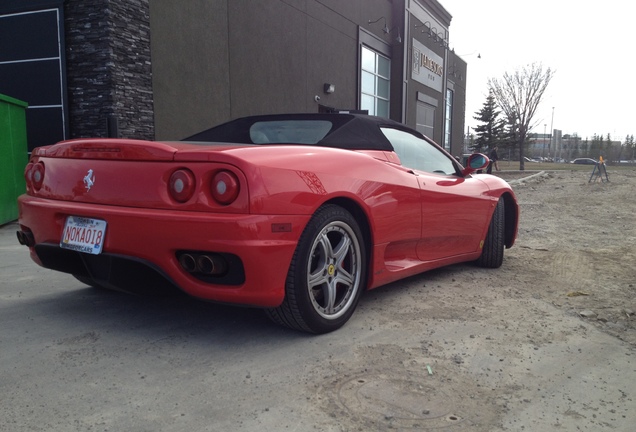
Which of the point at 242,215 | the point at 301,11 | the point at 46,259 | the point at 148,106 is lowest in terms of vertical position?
the point at 46,259

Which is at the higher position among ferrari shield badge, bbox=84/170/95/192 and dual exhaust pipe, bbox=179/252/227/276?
ferrari shield badge, bbox=84/170/95/192

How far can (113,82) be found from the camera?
8688 mm

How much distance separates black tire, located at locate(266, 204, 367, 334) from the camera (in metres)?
2.63

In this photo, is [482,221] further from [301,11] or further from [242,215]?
[301,11]

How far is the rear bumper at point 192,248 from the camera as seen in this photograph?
94.2 inches

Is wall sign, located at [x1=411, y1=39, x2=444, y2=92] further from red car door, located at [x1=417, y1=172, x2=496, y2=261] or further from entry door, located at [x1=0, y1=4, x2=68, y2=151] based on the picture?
red car door, located at [x1=417, y1=172, x2=496, y2=261]

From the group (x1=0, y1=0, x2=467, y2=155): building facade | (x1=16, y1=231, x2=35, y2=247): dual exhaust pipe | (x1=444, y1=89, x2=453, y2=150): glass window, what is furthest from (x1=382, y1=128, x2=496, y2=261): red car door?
(x1=444, y1=89, x2=453, y2=150): glass window

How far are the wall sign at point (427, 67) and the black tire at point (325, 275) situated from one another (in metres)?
21.5

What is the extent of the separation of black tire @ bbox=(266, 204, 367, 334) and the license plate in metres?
0.94

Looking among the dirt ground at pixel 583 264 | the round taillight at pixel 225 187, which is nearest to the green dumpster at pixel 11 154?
the round taillight at pixel 225 187

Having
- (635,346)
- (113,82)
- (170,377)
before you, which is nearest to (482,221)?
(635,346)

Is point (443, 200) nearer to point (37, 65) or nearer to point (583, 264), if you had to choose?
point (583, 264)

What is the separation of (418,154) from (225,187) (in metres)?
2.02

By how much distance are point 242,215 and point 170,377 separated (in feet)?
2.56
